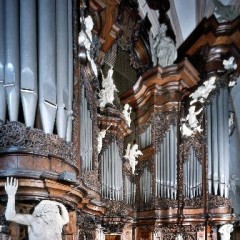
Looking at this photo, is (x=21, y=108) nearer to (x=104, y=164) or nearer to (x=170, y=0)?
(x=104, y=164)

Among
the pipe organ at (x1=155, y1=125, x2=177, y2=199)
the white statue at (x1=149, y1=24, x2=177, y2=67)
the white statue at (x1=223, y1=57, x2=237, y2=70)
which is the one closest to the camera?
the pipe organ at (x1=155, y1=125, x2=177, y2=199)

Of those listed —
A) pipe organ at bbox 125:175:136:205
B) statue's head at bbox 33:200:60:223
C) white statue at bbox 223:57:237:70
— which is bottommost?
statue's head at bbox 33:200:60:223

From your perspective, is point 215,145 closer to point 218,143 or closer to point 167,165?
point 218,143

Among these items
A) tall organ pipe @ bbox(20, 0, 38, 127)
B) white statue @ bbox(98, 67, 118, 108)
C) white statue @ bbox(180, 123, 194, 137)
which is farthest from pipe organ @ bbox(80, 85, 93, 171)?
white statue @ bbox(180, 123, 194, 137)

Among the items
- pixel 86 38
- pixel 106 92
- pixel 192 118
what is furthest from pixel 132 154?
pixel 86 38

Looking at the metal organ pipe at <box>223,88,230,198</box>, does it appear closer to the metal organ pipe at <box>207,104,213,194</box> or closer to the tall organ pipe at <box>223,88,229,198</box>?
the tall organ pipe at <box>223,88,229,198</box>

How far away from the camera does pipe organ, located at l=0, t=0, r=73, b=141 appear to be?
210 inches

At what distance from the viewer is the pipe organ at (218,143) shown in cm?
1116

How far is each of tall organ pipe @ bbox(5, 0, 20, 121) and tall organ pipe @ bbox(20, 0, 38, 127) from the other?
48 mm

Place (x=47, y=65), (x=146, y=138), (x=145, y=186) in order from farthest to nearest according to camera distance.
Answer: (x=146, y=138)
(x=145, y=186)
(x=47, y=65)

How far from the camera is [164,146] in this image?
1114 centimetres

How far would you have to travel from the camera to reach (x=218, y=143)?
1150 cm

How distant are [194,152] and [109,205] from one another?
294cm

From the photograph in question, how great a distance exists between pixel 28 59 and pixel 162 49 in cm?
658
